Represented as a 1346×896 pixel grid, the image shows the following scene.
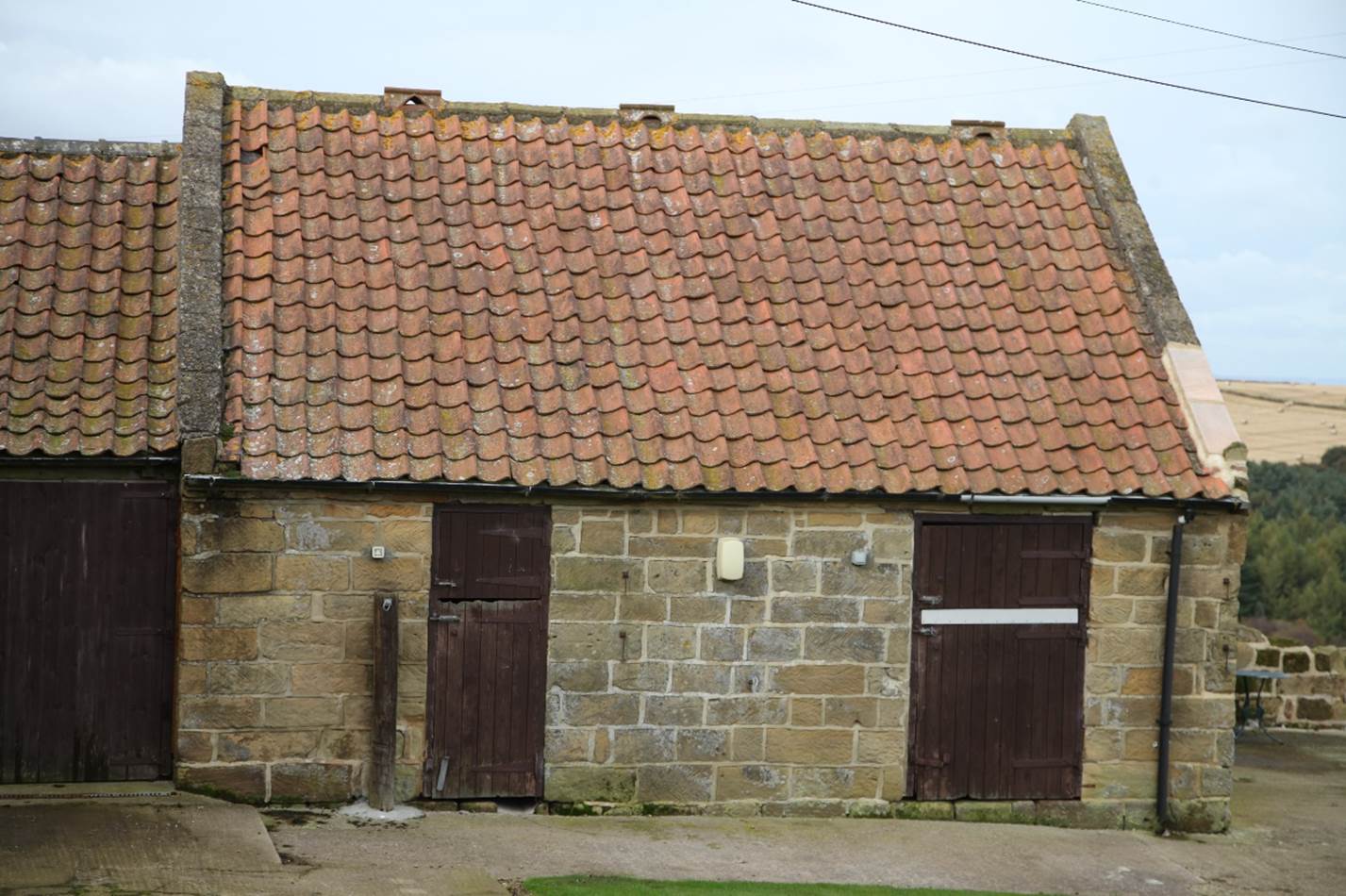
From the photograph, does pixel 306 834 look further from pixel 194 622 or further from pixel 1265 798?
pixel 1265 798

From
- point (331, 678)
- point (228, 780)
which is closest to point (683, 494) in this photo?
point (331, 678)

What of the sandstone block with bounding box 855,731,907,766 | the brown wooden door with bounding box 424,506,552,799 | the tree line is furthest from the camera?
the tree line

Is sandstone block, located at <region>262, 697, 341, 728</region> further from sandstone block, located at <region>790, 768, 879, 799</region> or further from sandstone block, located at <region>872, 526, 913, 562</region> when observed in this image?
sandstone block, located at <region>872, 526, 913, 562</region>

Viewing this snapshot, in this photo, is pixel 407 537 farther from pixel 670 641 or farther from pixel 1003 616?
pixel 1003 616

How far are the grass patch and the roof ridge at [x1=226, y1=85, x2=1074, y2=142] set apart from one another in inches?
255

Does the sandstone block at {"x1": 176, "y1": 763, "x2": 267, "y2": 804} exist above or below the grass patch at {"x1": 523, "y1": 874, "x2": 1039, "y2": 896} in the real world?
above

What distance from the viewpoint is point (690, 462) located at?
35.3 ft

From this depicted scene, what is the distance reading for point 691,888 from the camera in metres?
9.07

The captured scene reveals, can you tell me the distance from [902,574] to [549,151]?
4.47 meters

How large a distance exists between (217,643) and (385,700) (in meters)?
1.12

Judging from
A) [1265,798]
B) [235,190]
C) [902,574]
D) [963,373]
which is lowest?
[1265,798]

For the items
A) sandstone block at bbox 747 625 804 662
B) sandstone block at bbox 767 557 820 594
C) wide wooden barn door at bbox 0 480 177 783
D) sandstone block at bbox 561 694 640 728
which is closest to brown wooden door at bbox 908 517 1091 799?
sandstone block at bbox 767 557 820 594

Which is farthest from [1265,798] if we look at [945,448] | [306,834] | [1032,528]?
[306,834]

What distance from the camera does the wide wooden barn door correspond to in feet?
34.0
